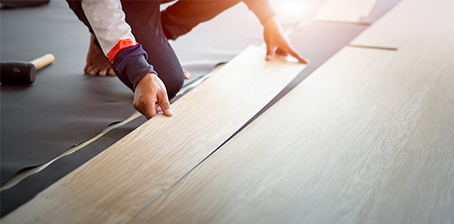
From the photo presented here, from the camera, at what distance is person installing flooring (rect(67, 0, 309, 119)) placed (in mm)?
1792

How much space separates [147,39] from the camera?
2.28 m

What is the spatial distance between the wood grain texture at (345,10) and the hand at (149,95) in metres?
2.23

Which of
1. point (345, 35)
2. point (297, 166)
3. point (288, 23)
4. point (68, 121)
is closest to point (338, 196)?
point (297, 166)

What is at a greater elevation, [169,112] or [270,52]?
[169,112]

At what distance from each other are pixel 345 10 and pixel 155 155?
8.87 feet

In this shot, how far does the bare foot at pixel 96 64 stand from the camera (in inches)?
106

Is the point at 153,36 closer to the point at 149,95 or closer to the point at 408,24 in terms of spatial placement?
the point at 149,95

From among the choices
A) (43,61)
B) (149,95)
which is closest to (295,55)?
(149,95)

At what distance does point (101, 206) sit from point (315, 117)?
938mm

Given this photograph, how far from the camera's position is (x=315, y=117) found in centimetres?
193

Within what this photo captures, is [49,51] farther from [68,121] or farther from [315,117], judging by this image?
[315,117]

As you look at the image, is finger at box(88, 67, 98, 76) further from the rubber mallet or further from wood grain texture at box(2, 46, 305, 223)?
wood grain texture at box(2, 46, 305, 223)

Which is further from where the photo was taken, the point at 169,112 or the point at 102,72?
the point at 102,72

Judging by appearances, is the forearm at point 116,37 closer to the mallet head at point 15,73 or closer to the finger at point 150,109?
the finger at point 150,109
